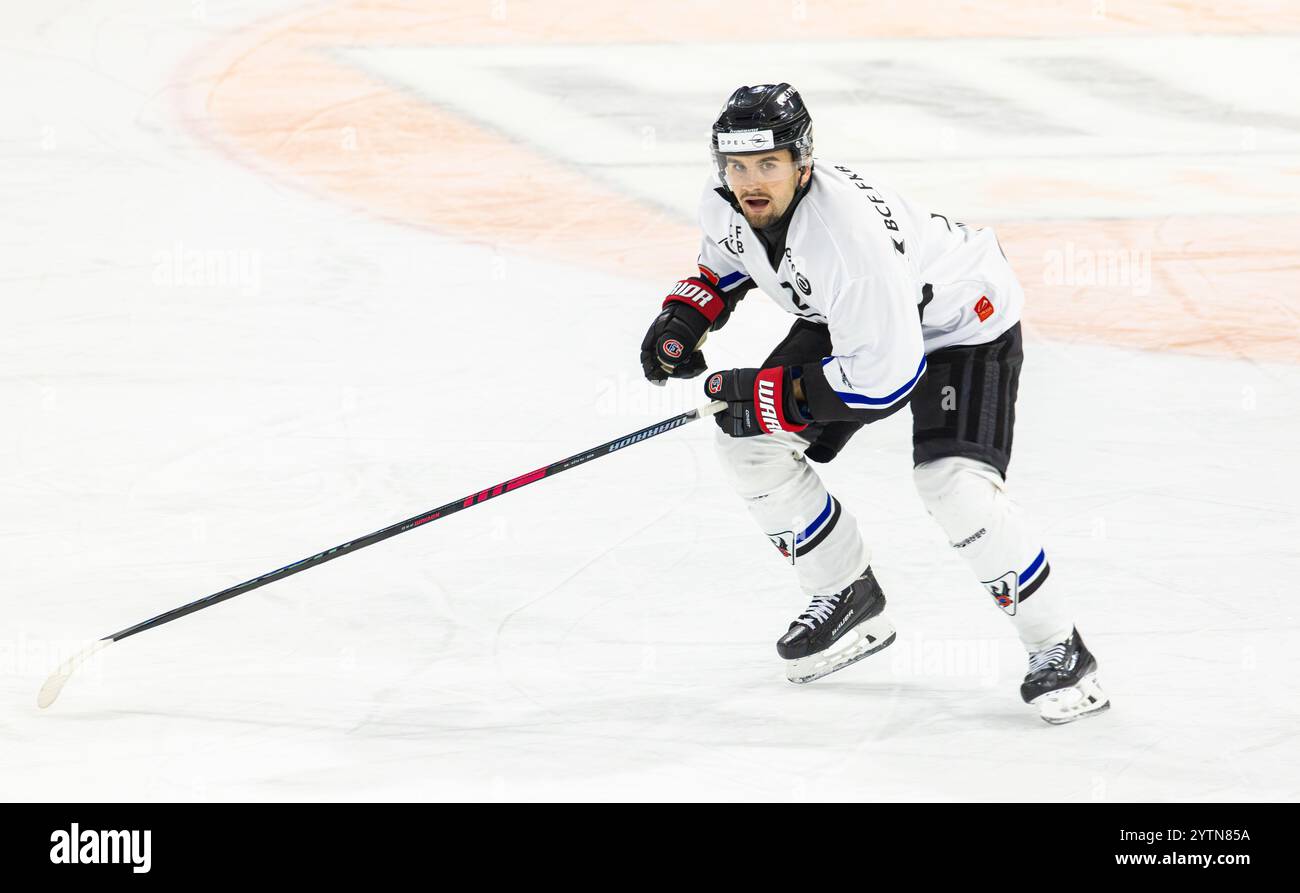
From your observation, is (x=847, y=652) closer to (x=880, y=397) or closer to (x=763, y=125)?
(x=880, y=397)

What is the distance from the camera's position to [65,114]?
878 cm

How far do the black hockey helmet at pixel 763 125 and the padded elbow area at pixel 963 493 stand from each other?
71 cm

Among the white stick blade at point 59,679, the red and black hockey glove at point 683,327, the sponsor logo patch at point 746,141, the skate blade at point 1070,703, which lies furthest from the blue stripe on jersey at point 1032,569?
the white stick blade at point 59,679

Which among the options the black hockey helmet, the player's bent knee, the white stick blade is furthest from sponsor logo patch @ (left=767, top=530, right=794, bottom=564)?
the white stick blade

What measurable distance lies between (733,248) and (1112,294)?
328cm

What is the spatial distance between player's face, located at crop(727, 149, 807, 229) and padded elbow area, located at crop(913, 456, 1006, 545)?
0.64 m

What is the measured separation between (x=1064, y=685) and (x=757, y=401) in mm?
893

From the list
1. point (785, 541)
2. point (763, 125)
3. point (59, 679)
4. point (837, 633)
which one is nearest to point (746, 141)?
point (763, 125)

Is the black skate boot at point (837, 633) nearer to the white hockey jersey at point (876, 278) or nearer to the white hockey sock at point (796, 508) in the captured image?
the white hockey sock at point (796, 508)

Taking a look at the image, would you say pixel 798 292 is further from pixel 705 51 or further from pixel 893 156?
pixel 705 51

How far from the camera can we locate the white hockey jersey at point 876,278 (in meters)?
3.47

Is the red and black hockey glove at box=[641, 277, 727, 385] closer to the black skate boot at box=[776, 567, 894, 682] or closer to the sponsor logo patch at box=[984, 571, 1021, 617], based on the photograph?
the black skate boot at box=[776, 567, 894, 682]

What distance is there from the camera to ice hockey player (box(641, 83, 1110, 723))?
11.5 ft

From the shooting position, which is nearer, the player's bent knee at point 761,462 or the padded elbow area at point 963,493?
the padded elbow area at point 963,493
